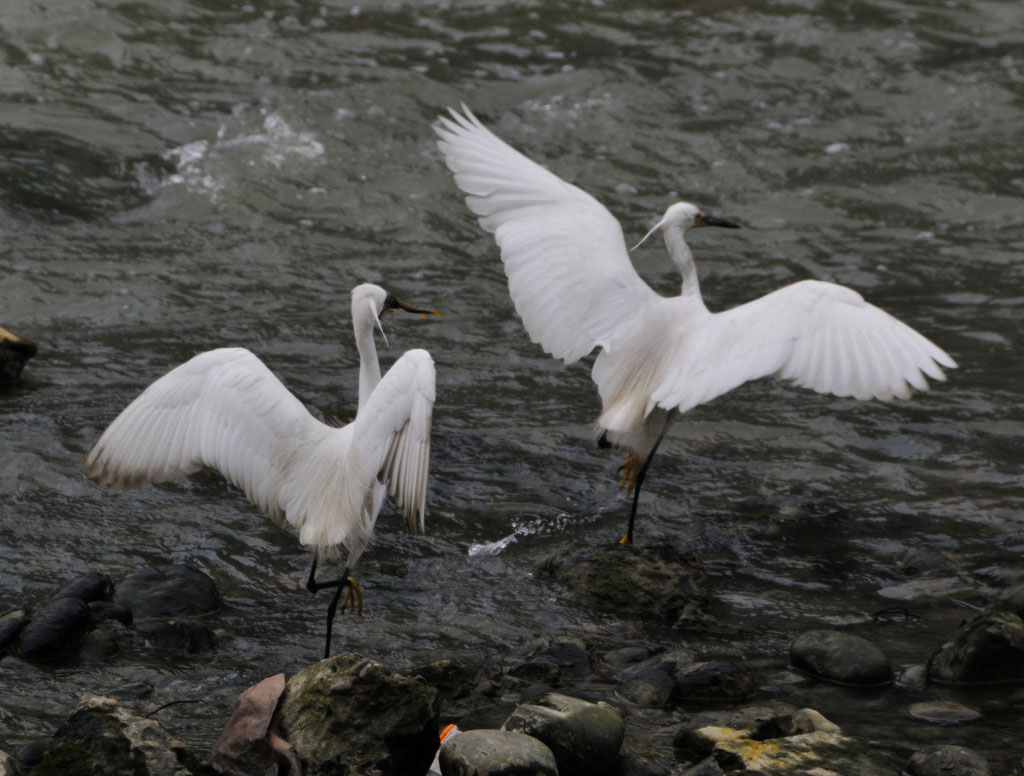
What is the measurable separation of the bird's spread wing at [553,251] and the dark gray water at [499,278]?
1.12m

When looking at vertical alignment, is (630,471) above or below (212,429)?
below

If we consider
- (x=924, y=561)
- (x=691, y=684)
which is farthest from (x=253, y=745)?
(x=924, y=561)

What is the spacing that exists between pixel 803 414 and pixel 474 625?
3559 millimetres

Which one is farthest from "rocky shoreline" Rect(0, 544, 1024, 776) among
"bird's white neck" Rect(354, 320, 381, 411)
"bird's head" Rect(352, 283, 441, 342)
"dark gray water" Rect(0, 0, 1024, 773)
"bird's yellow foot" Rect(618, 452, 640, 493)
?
"bird's head" Rect(352, 283, 441, 342)

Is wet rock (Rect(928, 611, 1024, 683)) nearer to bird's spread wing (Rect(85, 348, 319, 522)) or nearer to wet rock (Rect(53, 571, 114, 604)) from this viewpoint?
bird's spread wing (Rect(85, 348, 319, 522))

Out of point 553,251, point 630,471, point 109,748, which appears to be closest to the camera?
point 109,748

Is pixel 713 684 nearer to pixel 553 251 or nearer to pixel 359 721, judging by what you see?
pixel 359 721

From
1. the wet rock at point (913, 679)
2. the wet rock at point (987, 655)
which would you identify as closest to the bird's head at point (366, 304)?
the wet rock at point (913, 679)

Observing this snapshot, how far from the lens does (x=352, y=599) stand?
591cm

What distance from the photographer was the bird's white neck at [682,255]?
701cm

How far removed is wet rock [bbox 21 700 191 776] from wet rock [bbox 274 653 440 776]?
0.41 m

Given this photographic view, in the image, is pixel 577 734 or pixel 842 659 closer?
pixel 577 734

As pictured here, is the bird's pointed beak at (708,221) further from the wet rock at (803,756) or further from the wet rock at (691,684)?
the wet rock at (803,756)

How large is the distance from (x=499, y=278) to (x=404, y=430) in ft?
17.6
